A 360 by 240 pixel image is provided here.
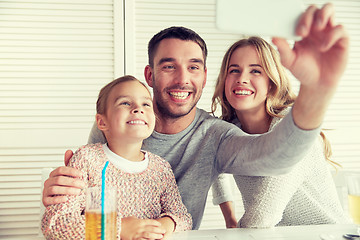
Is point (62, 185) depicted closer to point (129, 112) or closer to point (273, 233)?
point (129, 112)

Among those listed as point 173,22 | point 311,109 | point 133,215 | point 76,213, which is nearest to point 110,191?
point 76,213

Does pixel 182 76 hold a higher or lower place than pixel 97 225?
higher

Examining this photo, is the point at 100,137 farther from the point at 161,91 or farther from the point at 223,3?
the point at 223,3

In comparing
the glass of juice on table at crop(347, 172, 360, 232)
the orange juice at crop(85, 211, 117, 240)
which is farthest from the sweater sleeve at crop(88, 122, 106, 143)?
the glass of juice on table at crop(347, 172, 360, 232)

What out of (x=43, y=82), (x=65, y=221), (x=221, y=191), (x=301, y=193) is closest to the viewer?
(x=65, y=221)

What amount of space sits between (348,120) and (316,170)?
5.67 feet

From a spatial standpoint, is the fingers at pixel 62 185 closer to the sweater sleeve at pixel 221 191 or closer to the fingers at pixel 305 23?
the fingers at pixel 305 23

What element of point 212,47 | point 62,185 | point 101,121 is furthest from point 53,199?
point 212,47

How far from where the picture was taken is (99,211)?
3.44 ft

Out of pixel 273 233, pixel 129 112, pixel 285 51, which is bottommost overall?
pixel 273 233

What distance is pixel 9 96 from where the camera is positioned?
111 inches

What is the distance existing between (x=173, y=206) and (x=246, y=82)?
633 mm

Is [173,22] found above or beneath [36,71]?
above

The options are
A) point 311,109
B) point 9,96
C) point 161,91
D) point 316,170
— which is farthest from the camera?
point 9,96
